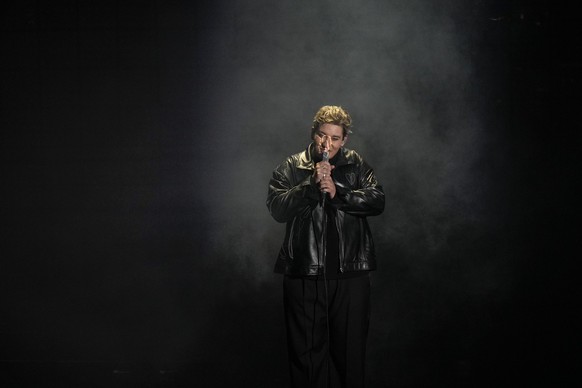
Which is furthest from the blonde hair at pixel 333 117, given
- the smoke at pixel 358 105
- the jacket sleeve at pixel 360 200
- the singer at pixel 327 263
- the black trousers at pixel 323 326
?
the smoke at pixel 358 105

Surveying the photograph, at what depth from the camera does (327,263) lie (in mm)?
2854

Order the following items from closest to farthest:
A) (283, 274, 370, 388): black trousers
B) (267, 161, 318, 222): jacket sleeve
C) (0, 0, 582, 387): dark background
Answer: (267, 161, 318, 222): jacket sleeve < (283, 274, 370, 388): black trousers < (0, 0, 582, 387): dark background

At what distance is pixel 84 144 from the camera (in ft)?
13.6

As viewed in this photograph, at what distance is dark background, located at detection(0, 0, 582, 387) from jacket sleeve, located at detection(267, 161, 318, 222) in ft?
3.77

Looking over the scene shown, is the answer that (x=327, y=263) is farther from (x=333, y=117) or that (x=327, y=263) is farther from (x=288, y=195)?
(x=333, y=117)

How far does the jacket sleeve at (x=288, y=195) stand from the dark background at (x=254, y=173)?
1.15 metres

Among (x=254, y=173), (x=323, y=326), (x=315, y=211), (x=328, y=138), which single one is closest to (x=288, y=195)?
(x=315, y=211)

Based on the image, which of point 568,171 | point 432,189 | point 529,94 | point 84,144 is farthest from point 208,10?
point 568,171

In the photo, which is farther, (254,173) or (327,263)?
(254,173)

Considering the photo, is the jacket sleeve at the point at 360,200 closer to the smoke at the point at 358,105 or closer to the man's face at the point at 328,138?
the man's face at the point at 328,138

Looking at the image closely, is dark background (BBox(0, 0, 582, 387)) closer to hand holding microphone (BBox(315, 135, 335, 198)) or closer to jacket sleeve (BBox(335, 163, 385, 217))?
jacket sleeve (BBox(335, 163, 385, 217))

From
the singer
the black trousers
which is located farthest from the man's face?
the black trousers

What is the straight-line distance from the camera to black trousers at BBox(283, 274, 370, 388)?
287 centimetres

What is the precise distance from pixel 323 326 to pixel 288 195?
614 millimetres
